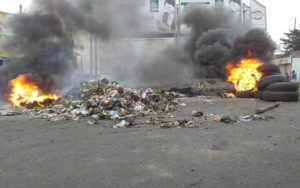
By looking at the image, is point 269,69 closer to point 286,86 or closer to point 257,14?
point 286,86

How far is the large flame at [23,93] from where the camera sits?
11930 mm

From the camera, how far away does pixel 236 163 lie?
3492mm

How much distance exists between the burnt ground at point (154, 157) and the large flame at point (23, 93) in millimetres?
6155

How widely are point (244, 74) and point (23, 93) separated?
12.8 meters

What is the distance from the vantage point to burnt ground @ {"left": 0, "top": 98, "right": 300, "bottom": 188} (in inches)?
117

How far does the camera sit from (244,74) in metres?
16.0

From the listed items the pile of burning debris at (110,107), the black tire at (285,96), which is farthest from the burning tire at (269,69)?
the pile of burning debris at (110,107)

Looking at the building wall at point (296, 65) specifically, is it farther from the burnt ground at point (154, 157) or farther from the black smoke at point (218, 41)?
the burnt ground at point (154, 157)

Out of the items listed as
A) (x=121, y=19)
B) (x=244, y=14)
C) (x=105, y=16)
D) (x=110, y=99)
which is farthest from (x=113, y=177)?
(x=244, y=14)

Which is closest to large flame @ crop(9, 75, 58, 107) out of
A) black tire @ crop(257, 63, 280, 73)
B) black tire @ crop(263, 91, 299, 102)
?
black tire @ crop(263, 91, 299, 102)

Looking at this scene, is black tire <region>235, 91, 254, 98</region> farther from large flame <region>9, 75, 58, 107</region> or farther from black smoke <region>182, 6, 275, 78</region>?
large flame <region>9, 75, 58, 107</region>

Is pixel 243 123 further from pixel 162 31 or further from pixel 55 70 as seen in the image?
pixel 162 31

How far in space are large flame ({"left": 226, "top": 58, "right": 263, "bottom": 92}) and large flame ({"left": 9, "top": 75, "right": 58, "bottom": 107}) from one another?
37.9 ft

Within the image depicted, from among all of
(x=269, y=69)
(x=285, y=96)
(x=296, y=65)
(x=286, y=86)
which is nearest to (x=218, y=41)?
(x=269, y=69)
